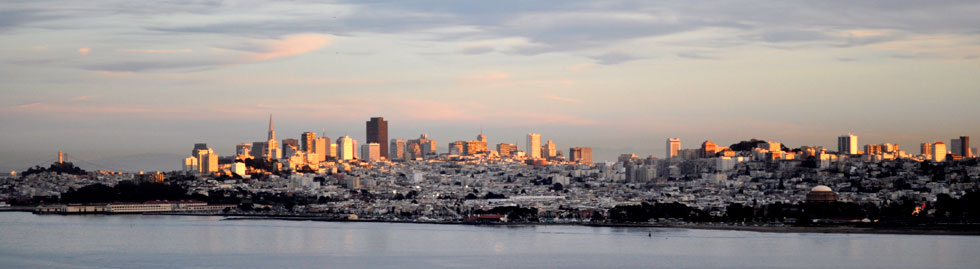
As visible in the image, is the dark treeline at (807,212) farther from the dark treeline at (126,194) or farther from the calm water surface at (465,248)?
the dark treeline at (126,194)

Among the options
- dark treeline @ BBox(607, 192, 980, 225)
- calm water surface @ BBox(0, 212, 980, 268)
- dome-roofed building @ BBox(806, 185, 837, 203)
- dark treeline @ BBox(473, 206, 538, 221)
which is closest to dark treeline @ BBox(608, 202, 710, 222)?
dark treeline @ BBox(607, 192, 980, 225)

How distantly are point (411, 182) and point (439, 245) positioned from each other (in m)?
57.6

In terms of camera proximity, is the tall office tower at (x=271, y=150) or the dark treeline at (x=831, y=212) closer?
the dark treeline at (x=831, y=212)

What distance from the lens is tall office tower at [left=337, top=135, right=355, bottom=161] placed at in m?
136

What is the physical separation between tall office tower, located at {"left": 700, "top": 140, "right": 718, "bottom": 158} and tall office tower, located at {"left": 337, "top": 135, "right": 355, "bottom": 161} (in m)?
44.0

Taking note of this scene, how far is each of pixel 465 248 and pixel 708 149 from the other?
200 feet

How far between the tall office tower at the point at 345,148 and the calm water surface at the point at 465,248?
78.8m

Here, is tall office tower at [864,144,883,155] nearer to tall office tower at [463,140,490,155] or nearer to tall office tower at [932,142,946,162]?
tall office tower at [932,142,946,162]

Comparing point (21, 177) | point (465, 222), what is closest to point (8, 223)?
point (465, 222)

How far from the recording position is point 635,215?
203ft

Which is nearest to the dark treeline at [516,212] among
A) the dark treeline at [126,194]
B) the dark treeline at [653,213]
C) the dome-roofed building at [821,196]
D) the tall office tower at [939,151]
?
the dark treeline at [653,213]

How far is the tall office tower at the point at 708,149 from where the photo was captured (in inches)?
3964

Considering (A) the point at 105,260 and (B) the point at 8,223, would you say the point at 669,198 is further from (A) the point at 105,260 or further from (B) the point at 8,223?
(A) the point at 105,260

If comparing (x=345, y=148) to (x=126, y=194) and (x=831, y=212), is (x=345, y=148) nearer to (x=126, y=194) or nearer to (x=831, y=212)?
(x=126, y=194)
